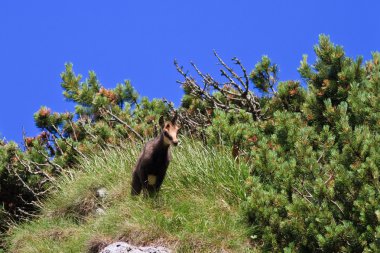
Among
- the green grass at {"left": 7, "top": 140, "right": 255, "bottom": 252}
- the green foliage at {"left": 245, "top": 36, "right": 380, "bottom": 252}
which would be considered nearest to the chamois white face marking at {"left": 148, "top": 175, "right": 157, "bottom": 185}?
the green grass at {"left": 7, "top": 140, "right": 255, "bottom": 252}

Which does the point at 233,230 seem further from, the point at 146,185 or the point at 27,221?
the point at 27,221

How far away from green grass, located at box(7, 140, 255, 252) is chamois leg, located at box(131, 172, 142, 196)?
4.3 inches

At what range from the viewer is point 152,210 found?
36.5 ft

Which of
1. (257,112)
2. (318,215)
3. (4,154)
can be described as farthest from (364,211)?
(4,154)

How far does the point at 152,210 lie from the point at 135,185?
83 cm

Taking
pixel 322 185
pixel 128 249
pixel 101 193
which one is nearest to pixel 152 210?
pixel 128 249

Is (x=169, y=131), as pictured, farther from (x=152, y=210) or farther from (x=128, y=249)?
(x=128, y=249)

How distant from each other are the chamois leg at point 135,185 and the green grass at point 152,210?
110 mm

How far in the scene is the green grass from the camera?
1052 centimetres

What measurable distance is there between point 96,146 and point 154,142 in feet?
14.5

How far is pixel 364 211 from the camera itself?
8.92 meters

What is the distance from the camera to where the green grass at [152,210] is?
1052cm

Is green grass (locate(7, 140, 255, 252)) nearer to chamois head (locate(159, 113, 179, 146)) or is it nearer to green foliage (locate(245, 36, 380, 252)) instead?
green foliage (locate(245, 36, 380, 252))

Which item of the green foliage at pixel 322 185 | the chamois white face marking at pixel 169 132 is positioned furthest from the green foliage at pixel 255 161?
the chamois white face marking at pixel 169 132
